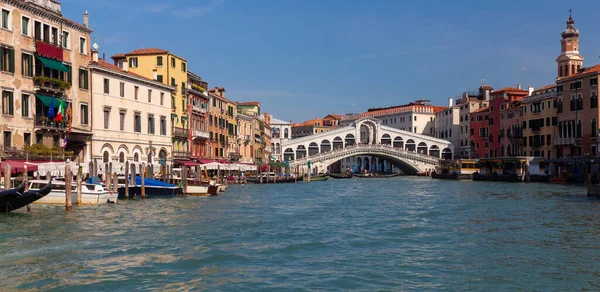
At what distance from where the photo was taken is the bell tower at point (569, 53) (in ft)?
151

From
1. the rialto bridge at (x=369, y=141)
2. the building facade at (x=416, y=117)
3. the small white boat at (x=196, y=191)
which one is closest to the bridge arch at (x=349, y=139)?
the rialto bridge at (x=369, y=141)

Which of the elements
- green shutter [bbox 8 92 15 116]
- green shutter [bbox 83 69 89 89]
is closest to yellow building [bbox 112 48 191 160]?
green shutter [bbox 83 69 89 89]

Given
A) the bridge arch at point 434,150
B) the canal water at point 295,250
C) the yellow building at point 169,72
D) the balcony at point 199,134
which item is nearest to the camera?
the canal water at point 295,250

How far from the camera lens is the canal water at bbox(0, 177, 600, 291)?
8898mm

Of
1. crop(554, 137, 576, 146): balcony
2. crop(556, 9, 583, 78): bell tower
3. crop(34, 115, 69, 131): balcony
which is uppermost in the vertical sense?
crop(556, 9, 583, 78): bell tower

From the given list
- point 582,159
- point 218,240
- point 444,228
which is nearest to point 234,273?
point 218,240

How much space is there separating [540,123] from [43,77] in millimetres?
34807

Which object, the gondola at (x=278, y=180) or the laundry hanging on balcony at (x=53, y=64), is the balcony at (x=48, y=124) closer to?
the laundry hanging on balcony at (x=53, y=64)

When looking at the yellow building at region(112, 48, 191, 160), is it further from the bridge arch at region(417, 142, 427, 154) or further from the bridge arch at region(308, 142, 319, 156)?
the bridge arch at region(417, 142, 427, 154)

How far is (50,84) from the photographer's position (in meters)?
22.4

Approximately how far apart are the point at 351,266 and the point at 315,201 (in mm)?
13800

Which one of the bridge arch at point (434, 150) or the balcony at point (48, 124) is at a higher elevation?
the balcony at point (48, 124)

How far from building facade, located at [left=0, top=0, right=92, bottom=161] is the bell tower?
33736 mm

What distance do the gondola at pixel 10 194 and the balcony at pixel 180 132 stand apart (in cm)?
1629
